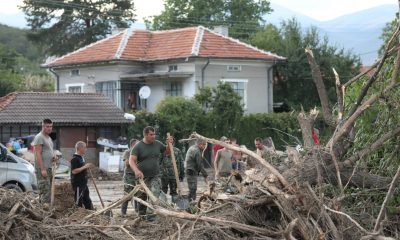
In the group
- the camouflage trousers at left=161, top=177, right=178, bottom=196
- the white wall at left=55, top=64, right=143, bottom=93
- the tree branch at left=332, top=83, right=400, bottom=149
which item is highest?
the white wall at left=55, top=64, right=143, bottom=93

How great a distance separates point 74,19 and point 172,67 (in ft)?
90.6

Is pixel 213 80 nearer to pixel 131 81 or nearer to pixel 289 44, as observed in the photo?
pixel 131 81

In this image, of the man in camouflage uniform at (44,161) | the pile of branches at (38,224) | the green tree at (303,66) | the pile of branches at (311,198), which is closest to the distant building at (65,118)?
the green tree at (303,66)

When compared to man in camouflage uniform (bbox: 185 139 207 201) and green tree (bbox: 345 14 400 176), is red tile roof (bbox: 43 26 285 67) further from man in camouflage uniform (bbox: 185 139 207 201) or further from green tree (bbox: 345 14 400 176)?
green tree (bbox: 345 14 400 176)

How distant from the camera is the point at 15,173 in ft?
60.4

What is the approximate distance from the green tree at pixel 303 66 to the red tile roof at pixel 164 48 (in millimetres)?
4276

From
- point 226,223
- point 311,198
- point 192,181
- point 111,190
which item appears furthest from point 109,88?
point 311,198

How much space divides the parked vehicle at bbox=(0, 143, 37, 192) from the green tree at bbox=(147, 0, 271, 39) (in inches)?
1900

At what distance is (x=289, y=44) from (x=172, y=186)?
33505 mm

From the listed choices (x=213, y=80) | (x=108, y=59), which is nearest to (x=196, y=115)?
(x=213, y=80)

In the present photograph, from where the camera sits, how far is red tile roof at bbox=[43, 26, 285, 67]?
41062mm

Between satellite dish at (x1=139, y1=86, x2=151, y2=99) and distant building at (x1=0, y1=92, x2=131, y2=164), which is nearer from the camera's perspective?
distant building at (x1=0, y1=92, x2=131, y2=164)

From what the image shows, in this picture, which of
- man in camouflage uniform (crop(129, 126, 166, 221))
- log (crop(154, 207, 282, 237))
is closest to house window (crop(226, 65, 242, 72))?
man in camouflage uniform (crop(129, 126, 166, 221))

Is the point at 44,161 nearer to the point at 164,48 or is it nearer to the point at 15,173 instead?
the point at 15,173
